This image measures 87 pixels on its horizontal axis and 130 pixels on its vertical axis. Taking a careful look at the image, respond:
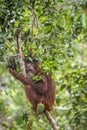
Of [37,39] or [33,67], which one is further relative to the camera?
[33,67]

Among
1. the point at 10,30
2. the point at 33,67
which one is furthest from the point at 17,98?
the point at 10,30

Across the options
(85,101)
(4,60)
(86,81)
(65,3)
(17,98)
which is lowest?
(17,98)

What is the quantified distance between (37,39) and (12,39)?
0.24 m

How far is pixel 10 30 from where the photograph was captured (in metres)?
2.97

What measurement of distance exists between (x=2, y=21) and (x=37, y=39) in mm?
396

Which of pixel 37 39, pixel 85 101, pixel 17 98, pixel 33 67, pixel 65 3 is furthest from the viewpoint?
pixel 17 98

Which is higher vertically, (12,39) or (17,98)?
(12,39)

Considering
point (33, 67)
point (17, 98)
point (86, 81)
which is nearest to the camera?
point (86, 81)

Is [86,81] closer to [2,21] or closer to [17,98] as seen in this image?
[2,21]

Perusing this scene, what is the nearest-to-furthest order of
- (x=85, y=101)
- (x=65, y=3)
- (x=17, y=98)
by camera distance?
(x=65, y=3), (x=85, y=101), (x=17, y=98)

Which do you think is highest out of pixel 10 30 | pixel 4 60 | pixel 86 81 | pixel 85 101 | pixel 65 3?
pixel 65 3

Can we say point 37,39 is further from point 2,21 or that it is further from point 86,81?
point 86,81

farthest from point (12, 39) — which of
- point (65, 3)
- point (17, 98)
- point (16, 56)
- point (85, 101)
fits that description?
point (17, 98)

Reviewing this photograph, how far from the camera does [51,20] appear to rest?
317cm
